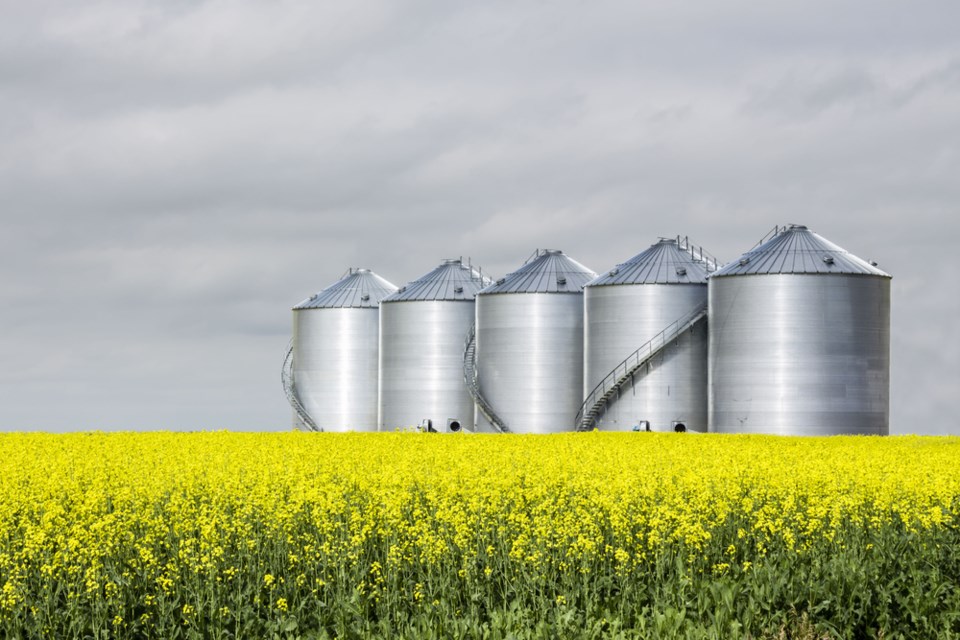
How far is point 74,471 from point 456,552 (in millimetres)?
8972

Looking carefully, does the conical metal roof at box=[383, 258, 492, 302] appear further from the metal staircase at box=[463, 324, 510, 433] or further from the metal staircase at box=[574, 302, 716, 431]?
the metal staircase at box=[574, 302, 716, 431]

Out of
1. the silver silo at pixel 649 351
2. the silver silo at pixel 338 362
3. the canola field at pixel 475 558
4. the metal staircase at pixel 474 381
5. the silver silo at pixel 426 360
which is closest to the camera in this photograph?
the canola field at pixel 475 558

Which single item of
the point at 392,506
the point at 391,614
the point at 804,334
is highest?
the point at 804,334

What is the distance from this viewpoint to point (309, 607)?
42.5 ft

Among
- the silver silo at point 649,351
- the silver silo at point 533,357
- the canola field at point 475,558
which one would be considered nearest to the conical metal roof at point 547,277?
the silver silo at point 533,357

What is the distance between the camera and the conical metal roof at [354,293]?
6550 centimetres

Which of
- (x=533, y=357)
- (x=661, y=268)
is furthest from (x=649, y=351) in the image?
(x=533, y=357)

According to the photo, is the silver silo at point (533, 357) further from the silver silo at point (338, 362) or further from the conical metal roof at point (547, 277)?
the silver silo at point (338, 362)

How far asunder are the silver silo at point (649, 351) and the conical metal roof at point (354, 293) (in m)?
17.6

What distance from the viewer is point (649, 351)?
5034 cm

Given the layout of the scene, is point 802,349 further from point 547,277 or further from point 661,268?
point 547,277

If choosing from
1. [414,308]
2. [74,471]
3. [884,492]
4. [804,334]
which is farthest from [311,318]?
[884,492]

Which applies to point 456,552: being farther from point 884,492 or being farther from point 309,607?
point 884,492

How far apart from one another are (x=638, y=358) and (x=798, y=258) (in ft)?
25.9
